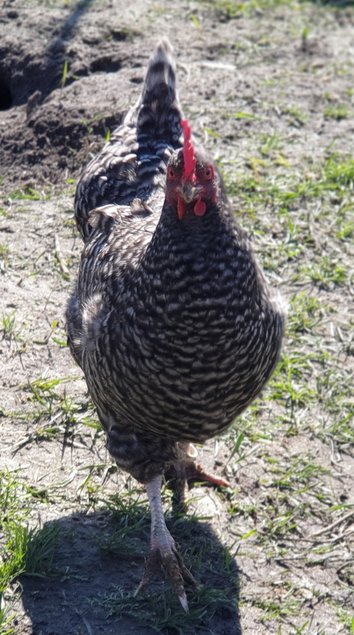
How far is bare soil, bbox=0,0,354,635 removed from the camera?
12.0 ft

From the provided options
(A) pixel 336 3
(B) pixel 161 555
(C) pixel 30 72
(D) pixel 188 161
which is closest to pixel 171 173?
(D) pixel 188 161

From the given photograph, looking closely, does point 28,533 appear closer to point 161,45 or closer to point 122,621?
point 122,621

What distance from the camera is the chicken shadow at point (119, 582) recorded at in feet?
11.2

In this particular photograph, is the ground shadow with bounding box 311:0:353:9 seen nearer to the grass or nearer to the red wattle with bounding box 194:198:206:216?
the red wattle with bounding box 194:198:206:216

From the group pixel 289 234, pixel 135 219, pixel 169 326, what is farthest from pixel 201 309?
pixel 289 234

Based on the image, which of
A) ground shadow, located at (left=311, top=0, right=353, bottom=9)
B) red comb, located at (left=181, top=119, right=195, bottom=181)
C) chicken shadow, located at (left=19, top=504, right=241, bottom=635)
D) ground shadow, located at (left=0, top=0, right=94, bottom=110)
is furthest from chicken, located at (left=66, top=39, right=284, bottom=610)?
ground shadow, located at (left=311, top=0, right=353, bottom=9)

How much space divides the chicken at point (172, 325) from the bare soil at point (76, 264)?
12.1 inches

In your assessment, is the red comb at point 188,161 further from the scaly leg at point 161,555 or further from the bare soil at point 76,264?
the bare soil at point 76,264

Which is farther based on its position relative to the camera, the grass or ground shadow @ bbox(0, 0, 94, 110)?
ground shadow @ bbox(0, 0, 94, 110)

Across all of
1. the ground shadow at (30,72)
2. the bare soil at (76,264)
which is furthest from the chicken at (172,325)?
the ground shadow at (30,72)

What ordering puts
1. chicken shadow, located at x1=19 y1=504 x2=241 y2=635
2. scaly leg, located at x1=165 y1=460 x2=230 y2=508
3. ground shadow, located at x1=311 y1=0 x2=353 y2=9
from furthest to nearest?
ground shadow, located at x1=311 y1=0 x2=353 y2=9 → scaly leg, located at x1=165 y1=460 x2=230 y2=508 → chicken shadow, located at x1=19 y1=504 x2=241 y2=635

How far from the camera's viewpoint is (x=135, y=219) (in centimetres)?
398

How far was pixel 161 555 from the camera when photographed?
3.63 metres

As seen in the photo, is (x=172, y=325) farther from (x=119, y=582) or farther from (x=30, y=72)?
(x=30, y=72)
